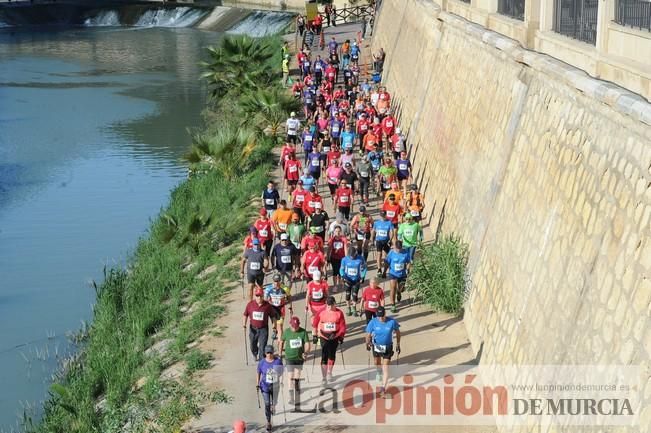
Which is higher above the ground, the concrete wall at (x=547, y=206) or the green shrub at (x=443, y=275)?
the concrete wall at (x=547, y=206)

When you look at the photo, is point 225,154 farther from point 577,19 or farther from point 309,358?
point 577,19

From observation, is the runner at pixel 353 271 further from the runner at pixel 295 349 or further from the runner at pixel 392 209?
the runner at pixel 295 349

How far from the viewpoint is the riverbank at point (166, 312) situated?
521 inches

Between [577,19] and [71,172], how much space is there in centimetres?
2510

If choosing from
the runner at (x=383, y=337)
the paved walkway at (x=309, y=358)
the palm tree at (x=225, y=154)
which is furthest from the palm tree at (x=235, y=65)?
the runner at (x=383, y=337)

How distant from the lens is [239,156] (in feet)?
89.4

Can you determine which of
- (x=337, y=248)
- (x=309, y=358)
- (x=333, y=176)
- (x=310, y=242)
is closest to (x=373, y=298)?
(x=309, y=358)

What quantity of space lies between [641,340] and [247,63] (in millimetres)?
31586

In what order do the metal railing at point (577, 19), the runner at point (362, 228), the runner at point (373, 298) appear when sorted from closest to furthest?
the metal railing at point (577, 19) → the runner at point (373, 298) → the runner at point (362, 228)

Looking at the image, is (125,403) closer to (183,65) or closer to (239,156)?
(239,156)

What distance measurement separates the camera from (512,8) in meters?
17.1

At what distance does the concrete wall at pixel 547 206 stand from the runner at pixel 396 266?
1142 millimetres

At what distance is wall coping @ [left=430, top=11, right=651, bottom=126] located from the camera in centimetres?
894

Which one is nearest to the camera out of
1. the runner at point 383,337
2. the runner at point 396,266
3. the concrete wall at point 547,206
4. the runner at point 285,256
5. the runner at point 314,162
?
the concrete wall at point 547,206
